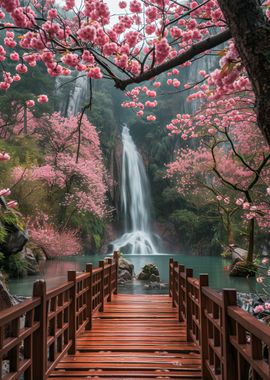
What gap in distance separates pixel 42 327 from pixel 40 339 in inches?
3.4

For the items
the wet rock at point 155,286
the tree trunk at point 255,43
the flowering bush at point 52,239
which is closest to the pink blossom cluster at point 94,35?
the tree trunk at point 255,43

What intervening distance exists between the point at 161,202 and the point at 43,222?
43.8 feet

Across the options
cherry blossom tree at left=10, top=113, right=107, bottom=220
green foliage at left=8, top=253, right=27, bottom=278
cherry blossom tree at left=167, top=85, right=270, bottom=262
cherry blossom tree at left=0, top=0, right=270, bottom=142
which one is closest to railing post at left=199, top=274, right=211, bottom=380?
cherry blossom tree at left=0, top=0, right=270, bottom=142

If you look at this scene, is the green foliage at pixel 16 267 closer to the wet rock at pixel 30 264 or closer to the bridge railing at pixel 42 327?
the wet rock at pixel 30 264

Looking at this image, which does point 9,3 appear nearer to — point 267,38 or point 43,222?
point 267,38

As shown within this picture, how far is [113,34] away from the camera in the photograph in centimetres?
432

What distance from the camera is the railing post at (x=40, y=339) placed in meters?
2.61

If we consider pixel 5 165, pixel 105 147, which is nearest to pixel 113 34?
pixel 5 165

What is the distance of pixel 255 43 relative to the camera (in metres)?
1.56

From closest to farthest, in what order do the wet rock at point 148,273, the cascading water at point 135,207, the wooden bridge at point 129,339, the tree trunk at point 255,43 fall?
the tree trunk at point 255,43
the wooden bridge at point 129,339
the wet rock at point 148,273
the cascading water at point 135,207

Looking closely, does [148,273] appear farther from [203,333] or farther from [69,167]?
[203,333]

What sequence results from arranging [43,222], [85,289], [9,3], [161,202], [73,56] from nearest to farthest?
1. [9,3]
2. [73,56]
3. [85,289]
4. [43,222]
5. [161,202]

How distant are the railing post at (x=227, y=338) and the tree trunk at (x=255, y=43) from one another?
1275mm

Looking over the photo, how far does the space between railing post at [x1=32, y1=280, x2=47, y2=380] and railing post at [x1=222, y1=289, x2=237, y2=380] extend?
1.35 metres
